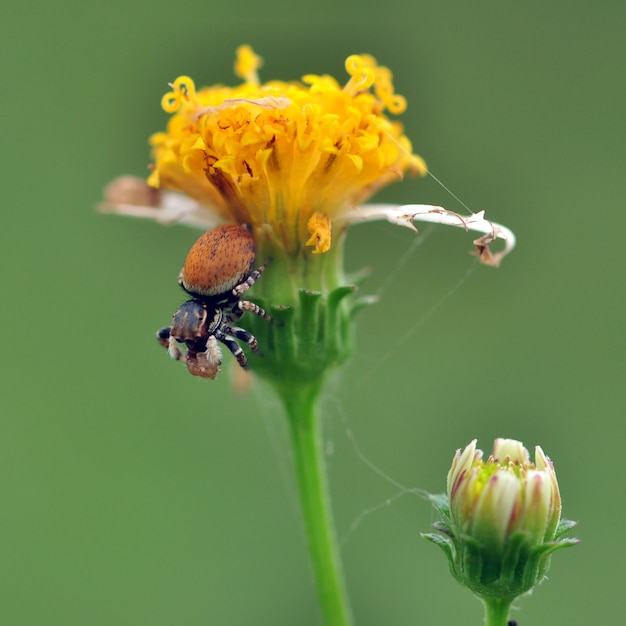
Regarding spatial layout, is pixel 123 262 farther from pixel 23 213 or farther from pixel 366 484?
pixel 366 484

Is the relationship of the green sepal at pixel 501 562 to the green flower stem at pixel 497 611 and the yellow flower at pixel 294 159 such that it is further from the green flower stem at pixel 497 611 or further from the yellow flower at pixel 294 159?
the yellow flower at pixel 294 159

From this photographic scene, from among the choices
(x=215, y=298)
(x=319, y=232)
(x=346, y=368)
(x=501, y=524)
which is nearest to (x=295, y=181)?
(x=319, y=232)

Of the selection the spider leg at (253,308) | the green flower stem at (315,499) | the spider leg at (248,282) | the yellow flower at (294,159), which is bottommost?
the green flower stem at (315,499)

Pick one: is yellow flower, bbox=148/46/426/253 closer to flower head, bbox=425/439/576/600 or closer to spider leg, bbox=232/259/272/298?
spider leg, bbox=232/259/272/298

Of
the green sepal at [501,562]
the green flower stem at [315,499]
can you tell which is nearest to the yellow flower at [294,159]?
the green flower stem at [315,499]

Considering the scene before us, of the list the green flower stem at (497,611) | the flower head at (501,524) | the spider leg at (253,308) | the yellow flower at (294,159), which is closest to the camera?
the flower head at (501,524)

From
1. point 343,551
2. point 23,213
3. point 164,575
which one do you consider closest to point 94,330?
point 23,213
